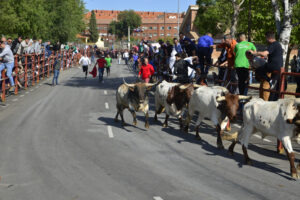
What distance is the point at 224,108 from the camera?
1016 cm

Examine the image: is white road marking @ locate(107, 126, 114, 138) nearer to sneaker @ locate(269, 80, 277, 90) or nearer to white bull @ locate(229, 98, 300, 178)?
white bull @ locate(229, 98, 300, 178)

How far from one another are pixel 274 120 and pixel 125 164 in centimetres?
340

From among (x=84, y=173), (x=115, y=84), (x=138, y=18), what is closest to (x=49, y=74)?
(x=115, y=84)

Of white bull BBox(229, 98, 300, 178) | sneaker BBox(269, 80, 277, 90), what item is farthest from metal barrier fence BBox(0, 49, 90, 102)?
white bull BBox(229, 98, 300, 178)

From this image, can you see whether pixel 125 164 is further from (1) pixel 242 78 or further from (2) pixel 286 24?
(2) pixel 286 24

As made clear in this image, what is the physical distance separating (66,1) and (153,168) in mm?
52672

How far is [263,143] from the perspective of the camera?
11.4 meters

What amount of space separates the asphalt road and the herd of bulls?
58 cm

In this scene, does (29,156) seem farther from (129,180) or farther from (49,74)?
(49,74)

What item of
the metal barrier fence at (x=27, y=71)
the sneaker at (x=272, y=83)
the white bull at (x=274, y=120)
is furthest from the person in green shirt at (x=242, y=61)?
the metal barrier fence at (x=27, y=71)

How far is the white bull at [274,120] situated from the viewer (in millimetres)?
8219

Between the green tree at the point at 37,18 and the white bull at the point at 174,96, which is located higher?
the green tree at the point at 37,18

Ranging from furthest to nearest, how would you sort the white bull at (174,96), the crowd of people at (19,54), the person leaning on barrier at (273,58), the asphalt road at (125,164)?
the crowd of people at (19,54), the white bull at (174,96), the person leaning on barrier at (273,58), the asphalt road at (125,164)

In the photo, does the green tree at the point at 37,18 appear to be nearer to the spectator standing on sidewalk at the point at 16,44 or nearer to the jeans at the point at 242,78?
the spectator standing on sidewalk at the point at 16,44
